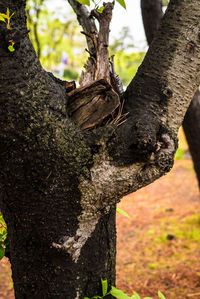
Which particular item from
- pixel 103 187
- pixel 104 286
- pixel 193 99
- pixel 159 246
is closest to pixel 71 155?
pixel 103 187

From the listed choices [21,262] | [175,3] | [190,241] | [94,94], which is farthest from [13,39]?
[190,241]

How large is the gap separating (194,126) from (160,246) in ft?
6.23

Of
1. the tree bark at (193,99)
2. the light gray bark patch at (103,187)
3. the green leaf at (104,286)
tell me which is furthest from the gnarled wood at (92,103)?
the tree bark at (193,99)

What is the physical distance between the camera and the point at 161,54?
1442mm

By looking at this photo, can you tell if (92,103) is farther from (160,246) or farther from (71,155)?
(160,246)

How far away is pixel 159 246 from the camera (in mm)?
4266

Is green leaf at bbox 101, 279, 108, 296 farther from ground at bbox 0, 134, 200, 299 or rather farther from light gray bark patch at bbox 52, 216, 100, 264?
ground at bbox 0, 134, 200, 299

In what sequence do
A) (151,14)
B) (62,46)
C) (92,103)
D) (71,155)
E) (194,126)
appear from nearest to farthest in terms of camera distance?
1. (71,155)
2. (92,103)
3. (151,14)
4. (194,126)
5. (62,46)

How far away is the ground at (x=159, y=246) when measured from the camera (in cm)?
323

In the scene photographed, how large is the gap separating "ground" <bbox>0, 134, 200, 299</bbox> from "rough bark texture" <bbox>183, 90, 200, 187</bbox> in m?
1.33

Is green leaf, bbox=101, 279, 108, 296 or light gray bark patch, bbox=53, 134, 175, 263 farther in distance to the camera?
green leaf, bbox=101, 279, 108, 296

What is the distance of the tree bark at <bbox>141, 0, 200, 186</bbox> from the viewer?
3.28m

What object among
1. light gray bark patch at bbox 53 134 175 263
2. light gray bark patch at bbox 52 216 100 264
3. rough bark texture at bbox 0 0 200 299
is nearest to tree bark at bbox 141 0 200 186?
rough bark texture at bbox 0 0 200 299

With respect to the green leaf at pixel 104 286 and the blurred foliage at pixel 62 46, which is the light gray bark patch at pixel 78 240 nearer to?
the green leaf at pixel 104 286
